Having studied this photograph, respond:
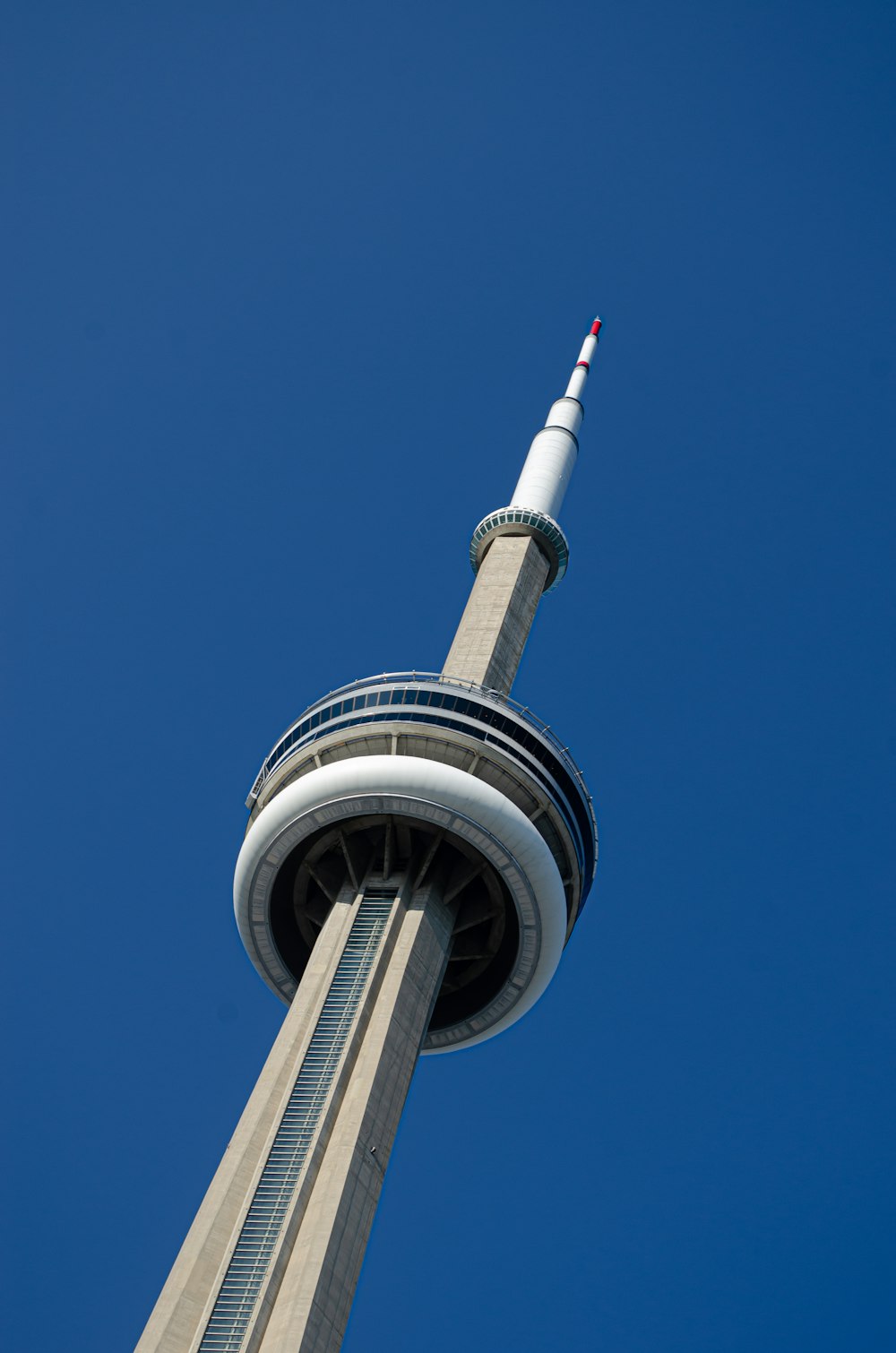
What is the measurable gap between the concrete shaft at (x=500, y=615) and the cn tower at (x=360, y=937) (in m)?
0.30

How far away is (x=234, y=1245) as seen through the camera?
37406 millimetres

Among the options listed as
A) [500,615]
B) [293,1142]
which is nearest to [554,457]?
[500,615]

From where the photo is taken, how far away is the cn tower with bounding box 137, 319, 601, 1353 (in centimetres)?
3675

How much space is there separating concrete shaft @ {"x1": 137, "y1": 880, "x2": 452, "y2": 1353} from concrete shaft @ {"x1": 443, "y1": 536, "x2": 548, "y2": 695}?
1275 cm

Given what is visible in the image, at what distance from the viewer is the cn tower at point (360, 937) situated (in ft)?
121

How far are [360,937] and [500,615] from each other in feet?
63.2

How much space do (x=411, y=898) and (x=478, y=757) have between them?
573 centimetres

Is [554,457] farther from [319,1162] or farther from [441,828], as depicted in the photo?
[319,1162]

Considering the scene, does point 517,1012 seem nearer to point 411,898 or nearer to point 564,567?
point 411,898

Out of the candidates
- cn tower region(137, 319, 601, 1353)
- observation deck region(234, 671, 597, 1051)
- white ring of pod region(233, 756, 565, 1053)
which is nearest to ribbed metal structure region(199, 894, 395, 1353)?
cn tower region(137, 319, 601, 1353)

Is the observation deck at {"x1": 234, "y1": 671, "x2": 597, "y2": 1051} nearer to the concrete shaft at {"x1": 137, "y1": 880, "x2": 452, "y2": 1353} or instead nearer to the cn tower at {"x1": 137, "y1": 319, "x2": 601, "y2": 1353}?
the cn tower at {"x1": 137, "y1": 319, "x2": 601, "y2": 1353}

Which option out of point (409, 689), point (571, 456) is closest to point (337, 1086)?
point (409, 689)

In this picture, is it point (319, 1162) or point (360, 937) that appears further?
point (360, 937)

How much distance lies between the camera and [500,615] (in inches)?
2375
